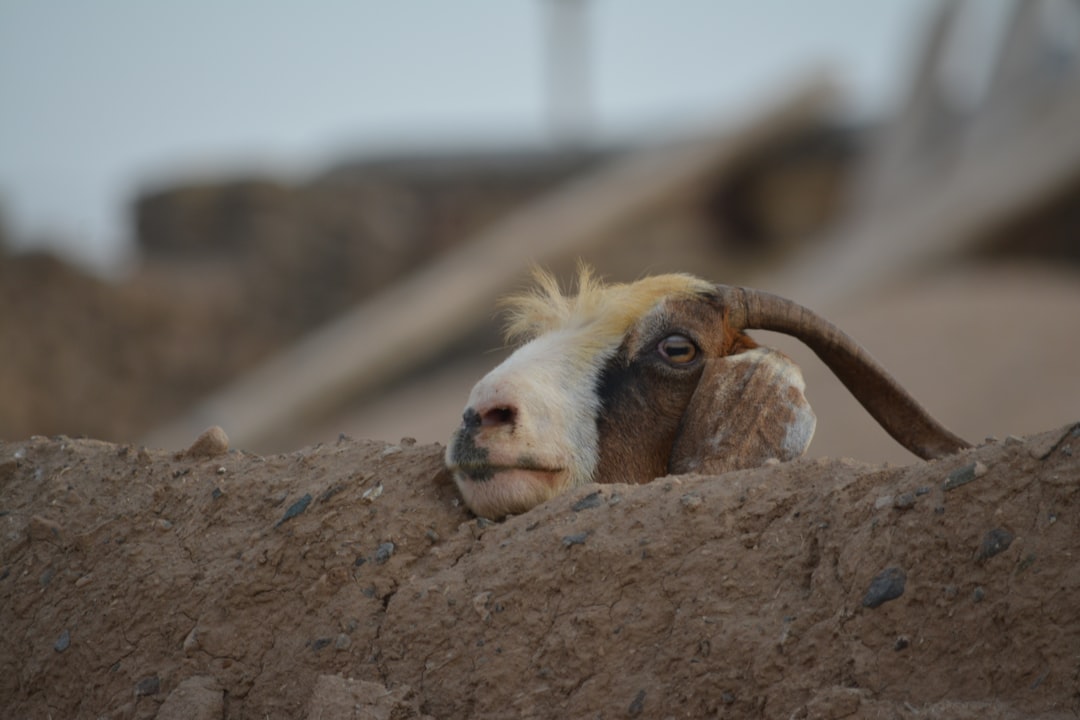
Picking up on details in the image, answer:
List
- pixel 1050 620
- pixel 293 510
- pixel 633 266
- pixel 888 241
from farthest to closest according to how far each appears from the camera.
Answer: pixel 633 266, pixel 888 241, pixel 293 510, pixel 1050 620

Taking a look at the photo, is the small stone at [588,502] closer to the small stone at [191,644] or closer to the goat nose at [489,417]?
the goat nose at [489,417]

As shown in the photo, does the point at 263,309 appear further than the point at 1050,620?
Yes

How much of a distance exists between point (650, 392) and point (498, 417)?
3.10 ft

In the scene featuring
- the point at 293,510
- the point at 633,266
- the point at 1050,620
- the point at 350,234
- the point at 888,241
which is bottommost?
the point at 1050,620

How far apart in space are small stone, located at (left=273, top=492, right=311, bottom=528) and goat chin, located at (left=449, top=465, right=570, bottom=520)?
0.56 meters

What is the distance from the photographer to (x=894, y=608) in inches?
158

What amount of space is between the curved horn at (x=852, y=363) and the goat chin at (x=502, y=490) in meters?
1.47

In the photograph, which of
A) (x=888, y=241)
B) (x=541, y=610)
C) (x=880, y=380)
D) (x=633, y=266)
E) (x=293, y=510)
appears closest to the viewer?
(x=541, y=610)

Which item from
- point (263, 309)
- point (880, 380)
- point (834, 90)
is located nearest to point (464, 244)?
point (263, 309)

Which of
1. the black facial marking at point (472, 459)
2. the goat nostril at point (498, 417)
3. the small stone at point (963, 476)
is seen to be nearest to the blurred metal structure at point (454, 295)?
the goat nostril at point (498, 417)

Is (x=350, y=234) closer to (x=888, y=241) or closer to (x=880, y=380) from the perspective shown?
(x=888, y=241)

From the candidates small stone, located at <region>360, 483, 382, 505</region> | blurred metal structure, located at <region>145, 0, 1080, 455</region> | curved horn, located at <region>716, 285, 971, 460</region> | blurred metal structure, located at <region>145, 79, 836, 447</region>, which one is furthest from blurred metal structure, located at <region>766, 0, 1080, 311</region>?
small stone, located at <region>360, 483, 382, 505</region>

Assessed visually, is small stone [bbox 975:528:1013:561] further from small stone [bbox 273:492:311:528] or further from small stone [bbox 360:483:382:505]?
small stone [bbox 273:492:311:528]

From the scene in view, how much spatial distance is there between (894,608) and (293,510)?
222cm
